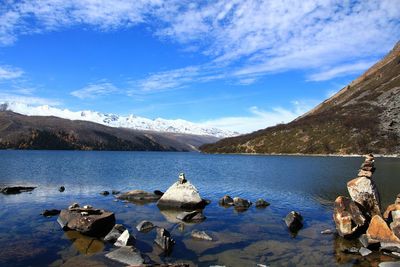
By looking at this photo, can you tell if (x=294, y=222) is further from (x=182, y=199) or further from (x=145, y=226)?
(x=182, y=199)

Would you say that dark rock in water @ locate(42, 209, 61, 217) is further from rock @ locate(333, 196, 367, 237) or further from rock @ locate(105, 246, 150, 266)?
rock @ locate(333, 196, 367, 237)

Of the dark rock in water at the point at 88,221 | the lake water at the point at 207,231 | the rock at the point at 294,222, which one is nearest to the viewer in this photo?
the lake water at the point at 207,231

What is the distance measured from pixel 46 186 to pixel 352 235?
59276 millimetres

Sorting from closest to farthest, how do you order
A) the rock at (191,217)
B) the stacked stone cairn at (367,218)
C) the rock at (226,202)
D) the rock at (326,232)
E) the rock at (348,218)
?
the stacked stone cairn at (367,218), the rock at (348,218), the rock at (326,232), the rock at (191,217), the rock at (226,202)

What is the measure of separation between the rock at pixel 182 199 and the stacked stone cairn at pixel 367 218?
20.1 m

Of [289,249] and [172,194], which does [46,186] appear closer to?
[172,194]

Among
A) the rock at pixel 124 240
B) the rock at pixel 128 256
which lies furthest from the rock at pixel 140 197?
the rock at pixel 128 256

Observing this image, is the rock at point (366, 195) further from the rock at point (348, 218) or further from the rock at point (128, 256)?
the rock at point (128, 256)

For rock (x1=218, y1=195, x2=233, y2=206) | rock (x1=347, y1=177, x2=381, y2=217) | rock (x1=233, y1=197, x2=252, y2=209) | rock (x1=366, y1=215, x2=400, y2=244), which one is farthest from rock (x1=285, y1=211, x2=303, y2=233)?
rock (x1=218, y1=195, x2=233, y2=206)

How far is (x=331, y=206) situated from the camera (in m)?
58.6

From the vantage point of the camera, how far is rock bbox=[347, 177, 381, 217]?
41875mm

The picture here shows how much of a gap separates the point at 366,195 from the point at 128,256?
27168 millimetres

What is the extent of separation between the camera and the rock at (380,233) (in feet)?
113

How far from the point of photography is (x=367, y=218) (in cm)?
4066
